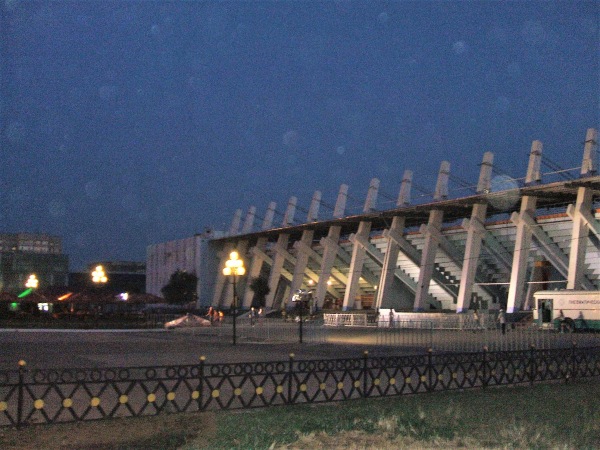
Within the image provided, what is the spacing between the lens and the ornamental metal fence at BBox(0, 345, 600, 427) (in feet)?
35.9

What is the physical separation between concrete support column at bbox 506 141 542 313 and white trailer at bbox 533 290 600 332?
20.7ft

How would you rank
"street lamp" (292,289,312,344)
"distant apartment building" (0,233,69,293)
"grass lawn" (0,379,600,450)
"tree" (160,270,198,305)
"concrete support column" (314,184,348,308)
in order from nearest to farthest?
"grass lawn" (0,379,600,450) < "street lamp" (292,289,312,344) < "concrete support column" (314,184,348,308) < "tree" (160,270,198,305) < "distant apartment building" (0,233,69,293)

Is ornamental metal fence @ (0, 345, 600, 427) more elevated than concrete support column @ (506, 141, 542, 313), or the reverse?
concrete support column @ (506, 141, 542, 313)

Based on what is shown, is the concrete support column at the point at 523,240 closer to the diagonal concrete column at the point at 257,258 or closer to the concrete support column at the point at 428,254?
the concrete support column at the point at 428,254

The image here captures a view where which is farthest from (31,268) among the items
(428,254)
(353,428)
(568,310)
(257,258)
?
(353,428)

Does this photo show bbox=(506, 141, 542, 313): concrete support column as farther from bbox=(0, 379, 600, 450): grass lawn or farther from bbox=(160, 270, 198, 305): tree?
bbox=(160, 270, 198, 305): tree

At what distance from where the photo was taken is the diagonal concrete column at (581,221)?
45781 mm

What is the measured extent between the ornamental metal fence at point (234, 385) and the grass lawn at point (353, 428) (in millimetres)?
366

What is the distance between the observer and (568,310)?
40.8m

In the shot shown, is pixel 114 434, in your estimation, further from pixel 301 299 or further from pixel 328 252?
pixel 328 252

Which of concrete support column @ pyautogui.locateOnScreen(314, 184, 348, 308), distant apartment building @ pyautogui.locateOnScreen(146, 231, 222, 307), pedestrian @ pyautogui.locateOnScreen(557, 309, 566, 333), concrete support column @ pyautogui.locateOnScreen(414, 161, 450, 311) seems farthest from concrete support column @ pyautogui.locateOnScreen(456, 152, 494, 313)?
distant apartment building @ pyautogui.locateOnScreen(146, 231, 222, 307)

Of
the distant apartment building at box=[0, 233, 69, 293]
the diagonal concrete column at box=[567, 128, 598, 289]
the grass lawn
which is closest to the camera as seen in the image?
the grass lawn

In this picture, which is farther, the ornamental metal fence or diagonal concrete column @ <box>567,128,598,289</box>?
diagonal concrete column @ <box>567,128,598,289</box>

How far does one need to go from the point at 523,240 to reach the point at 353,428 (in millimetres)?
42126
